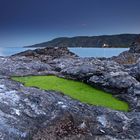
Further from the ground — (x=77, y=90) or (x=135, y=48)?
(x=77, y=90)

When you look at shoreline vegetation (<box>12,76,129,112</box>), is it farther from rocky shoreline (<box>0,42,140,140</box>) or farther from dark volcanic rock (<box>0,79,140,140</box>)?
dark volcanic rock (<box>0,79,140,140</box>)

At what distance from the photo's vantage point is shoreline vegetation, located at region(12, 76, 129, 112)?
720 inches

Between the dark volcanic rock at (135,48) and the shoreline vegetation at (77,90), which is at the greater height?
the shoreline vegetation at (77,90)

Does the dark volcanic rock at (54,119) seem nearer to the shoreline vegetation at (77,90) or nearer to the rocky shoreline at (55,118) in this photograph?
the rocky shoreline at (55,118)

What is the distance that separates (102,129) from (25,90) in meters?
4.30

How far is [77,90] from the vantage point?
19641 mm

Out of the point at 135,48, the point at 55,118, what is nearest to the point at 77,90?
the point at 55,118

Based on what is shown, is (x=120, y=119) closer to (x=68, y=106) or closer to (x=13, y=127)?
(x=68, y=106)

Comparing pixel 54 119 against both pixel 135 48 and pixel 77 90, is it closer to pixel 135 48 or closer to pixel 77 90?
pixel 77 90

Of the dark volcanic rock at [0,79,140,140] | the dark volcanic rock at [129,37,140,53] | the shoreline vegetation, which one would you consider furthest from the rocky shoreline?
the dark volcanic rock at [129,37,140,53]

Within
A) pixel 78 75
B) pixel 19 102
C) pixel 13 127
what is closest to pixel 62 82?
pixel 78 75

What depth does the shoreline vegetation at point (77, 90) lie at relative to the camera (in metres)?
18.3

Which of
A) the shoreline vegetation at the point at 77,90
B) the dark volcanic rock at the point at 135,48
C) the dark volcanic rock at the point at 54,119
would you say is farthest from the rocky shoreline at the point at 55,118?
the dark volcanic rock at the point at 135,48

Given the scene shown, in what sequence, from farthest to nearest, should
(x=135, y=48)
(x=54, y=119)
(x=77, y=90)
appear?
(x=135, y=48)
(x=77, y=90)
(x=54, y=119)
